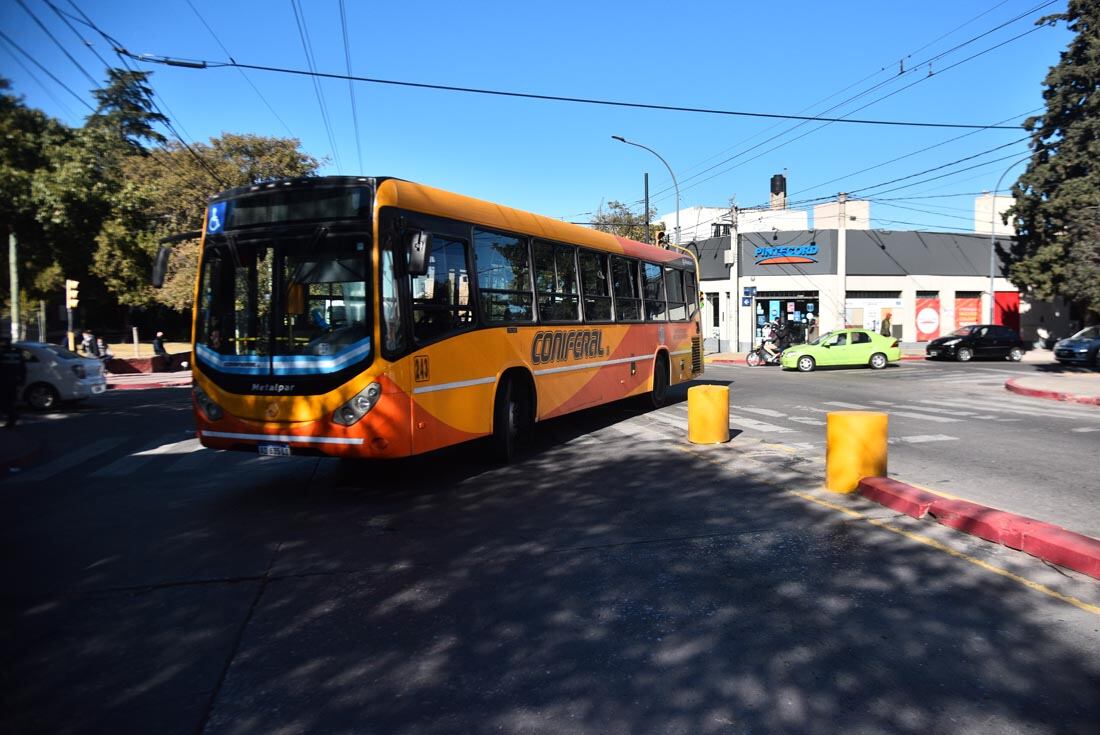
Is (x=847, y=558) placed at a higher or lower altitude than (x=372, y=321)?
lower

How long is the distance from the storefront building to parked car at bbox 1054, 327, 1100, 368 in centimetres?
Answer: 1195

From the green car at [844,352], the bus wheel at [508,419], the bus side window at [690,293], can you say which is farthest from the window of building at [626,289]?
the green car at [844,352]

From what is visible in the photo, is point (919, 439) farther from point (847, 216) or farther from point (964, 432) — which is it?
point (847, 216)

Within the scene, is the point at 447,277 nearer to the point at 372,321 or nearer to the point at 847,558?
the point at 372,321

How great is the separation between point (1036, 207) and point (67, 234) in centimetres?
3785

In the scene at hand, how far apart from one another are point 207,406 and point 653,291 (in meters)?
8.76

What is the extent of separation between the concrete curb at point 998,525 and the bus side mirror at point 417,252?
15.9ft

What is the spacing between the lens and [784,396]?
1695 cm

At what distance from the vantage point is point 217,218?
7.44 metres

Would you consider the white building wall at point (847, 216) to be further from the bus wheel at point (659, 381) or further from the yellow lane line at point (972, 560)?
the yellow lane line at point (972, 560)

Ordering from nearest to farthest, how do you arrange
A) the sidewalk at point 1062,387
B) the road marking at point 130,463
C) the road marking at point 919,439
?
1. the road marking at point 130,463
2. the road marking at point 919,439
3. the sidewalk at point 1062,387

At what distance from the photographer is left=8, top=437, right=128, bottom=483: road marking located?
9.06 m

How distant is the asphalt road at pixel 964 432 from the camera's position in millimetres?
7293

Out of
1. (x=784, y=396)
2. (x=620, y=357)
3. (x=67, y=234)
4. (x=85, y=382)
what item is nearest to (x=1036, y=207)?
(x=784, y=396)
